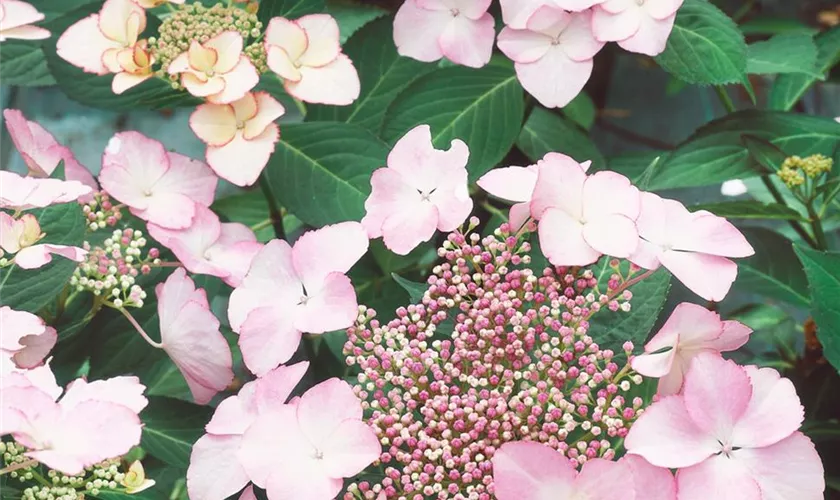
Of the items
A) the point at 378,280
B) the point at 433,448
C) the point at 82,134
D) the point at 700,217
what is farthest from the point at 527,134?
the point at 82,134

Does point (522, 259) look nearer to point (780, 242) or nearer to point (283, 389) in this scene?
point (283, 389)

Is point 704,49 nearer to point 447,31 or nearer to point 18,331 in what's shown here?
point 447,31

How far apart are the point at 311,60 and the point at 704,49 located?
316 mm

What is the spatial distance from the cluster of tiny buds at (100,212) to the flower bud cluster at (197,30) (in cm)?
10

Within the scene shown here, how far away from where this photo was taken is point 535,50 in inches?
28.3

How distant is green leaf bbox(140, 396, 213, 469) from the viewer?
69cm

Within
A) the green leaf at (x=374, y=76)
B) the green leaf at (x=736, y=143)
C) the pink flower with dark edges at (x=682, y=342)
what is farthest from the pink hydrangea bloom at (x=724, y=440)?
the green leaf at (x=374, y=76)

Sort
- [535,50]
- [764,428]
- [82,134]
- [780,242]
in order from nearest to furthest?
[764,428] < [535,50] < [780,242] < [82,134]

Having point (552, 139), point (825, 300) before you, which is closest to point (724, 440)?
point (825, 300)

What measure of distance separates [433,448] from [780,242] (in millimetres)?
565

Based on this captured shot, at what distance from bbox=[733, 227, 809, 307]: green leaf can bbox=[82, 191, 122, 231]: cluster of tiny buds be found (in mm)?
582

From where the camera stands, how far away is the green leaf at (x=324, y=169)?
2.52 ft

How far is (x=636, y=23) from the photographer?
2.27 ft

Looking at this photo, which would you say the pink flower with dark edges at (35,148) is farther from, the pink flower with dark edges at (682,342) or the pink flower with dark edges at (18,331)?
the pink flower with dark edges at (682,342)
